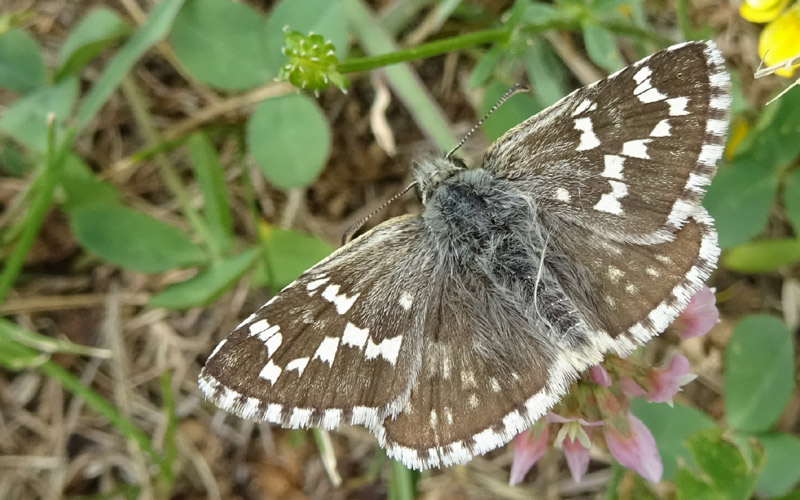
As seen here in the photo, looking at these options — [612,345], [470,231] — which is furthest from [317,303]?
[612,345]

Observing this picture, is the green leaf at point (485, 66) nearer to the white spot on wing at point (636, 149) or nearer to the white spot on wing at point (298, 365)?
the white spot on wing at point (636, 149)

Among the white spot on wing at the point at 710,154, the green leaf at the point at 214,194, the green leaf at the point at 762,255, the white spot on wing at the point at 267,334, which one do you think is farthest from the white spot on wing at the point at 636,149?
the green leaf at the point at 214,194

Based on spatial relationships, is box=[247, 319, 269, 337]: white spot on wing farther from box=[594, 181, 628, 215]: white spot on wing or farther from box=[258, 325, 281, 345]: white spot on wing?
box=[594, 181, 628, 215]: white spot on wing

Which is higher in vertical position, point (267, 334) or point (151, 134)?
point (151, 134)

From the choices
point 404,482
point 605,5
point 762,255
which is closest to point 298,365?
point 404,482

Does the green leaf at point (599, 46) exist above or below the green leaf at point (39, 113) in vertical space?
below

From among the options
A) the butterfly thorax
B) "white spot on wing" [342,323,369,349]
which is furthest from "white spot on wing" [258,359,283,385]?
the butterfly thorax

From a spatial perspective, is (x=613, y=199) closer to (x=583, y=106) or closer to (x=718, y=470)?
(x=583, y=106)
